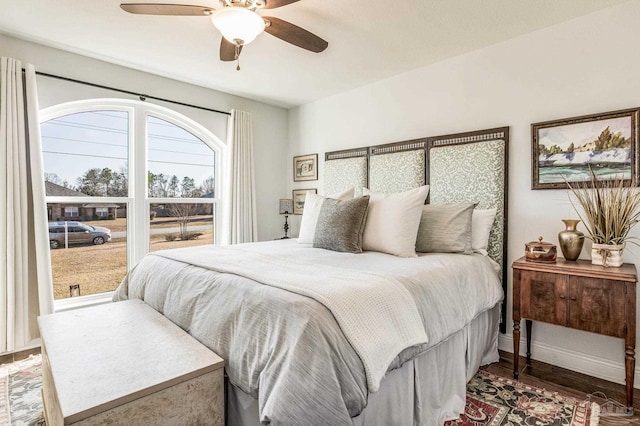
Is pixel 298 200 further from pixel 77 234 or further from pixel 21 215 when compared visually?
pixel 21 215

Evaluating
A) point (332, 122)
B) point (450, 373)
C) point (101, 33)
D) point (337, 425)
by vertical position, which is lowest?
point (450, 373)

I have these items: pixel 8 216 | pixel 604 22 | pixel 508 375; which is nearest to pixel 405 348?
pixel 508 375

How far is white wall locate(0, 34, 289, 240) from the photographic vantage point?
2.90 meters

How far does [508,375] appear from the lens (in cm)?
236

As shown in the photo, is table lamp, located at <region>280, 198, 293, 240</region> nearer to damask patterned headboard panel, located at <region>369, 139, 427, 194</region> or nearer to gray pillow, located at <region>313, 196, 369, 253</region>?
damask patterned headboard panel, located at <region>369, 139, 427, 194</region>

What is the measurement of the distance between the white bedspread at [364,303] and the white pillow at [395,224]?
0.68 metres

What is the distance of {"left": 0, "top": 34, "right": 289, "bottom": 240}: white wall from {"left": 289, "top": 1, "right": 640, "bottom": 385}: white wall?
5.96 feet

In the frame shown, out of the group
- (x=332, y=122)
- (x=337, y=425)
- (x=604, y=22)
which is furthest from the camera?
(x=332, y=122)

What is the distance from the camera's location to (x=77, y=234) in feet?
10.5

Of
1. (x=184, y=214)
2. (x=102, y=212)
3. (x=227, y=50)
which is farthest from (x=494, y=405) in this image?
(x=102, y=212)

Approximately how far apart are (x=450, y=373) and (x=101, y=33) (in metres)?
3.48

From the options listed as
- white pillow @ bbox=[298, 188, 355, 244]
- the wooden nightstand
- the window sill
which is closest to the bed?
the wooden nightstand

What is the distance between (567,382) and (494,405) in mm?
713

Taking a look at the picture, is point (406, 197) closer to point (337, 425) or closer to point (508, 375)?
point (508, 375)
